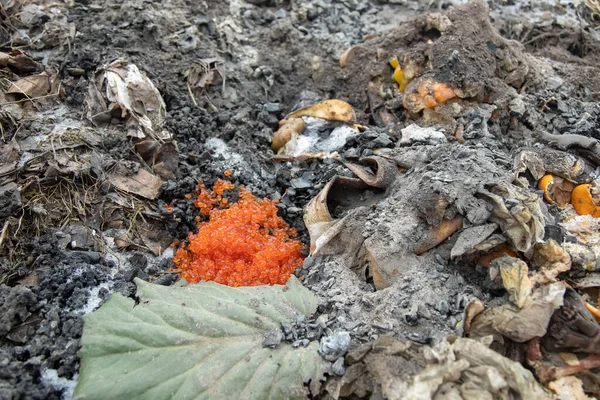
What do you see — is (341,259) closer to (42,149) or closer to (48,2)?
(42,149)

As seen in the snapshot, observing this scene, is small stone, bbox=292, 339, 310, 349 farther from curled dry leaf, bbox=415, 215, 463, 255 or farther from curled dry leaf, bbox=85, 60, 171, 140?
curled dry leaf, bbox=85, 60, 171, 140

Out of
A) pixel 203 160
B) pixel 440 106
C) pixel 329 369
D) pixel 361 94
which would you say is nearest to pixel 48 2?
pixel 203 160

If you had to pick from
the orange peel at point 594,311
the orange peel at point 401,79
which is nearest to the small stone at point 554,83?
the orange peel at point 401,79

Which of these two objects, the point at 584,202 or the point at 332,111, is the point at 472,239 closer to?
the point at 584,202

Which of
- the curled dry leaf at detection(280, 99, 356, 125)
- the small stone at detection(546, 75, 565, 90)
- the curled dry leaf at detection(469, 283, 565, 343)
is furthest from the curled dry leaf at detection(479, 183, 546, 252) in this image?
the small stone at detection(546, 75, 565, 90)

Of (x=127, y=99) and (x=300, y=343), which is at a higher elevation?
(x=127, y=99)

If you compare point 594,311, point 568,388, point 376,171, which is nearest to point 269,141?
point 376,171

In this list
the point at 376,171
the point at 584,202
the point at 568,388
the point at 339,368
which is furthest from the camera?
the point at 376,171

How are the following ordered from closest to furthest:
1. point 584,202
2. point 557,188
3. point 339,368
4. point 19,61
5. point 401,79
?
point 339,368 → point 584,202 → point 557,188 → point 19,61 → point 401,79
